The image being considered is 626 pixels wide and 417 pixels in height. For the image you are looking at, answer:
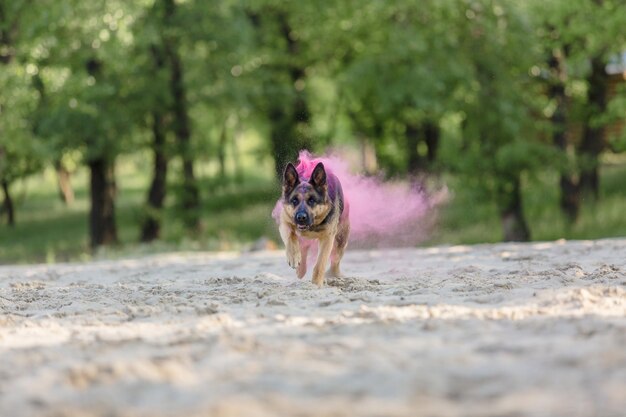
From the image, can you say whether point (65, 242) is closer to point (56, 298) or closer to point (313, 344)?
point (56, 298)

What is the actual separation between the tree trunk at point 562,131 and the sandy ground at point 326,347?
13.2 metres

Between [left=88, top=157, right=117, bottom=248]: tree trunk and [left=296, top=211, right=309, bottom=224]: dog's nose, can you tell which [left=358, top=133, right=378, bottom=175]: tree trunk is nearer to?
[left=88, top=157, right=117, bottom=248]: tree trunk

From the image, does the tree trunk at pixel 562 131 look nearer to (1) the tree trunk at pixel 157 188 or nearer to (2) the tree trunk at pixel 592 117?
(2) the tree trunk at pixel 592 117

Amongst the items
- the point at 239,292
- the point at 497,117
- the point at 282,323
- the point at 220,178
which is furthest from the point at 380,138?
the point at 282,323

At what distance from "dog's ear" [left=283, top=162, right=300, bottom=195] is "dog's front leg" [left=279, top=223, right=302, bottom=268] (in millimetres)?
389

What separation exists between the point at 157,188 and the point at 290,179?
18255mm

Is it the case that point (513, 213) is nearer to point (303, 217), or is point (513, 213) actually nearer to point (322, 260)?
point (322, 260)

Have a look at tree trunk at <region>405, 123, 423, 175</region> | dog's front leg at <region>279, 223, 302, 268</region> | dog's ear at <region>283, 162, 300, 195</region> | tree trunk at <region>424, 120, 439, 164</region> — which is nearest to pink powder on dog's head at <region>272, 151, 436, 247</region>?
dog's ear at <region>283, 162, 300, 195</region>

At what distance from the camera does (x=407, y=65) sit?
25.2m

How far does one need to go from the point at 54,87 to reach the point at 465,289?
1592cm

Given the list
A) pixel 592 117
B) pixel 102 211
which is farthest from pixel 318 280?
pixel 102 211

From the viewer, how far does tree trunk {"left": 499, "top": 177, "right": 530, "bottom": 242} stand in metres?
21.7

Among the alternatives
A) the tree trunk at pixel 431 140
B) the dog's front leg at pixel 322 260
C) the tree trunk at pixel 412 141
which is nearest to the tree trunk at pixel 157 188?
the tree trunk at pixel 412 141

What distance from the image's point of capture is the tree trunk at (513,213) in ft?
71.2
